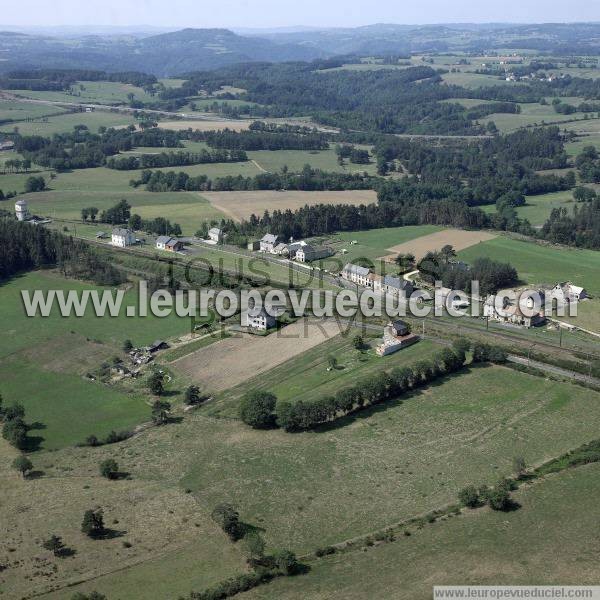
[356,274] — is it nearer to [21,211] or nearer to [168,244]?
[168,244]

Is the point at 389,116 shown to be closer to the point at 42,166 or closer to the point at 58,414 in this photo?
the point at 42,166

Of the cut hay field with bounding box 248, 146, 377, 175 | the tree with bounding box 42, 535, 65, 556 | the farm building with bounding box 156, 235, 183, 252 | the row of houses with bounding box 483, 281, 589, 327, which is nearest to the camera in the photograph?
the tree with bounding box 42, 535, 65, 556

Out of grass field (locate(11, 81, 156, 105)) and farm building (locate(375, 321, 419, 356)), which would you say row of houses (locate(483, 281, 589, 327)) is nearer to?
farm building (locate(375, 321, 419, 356))

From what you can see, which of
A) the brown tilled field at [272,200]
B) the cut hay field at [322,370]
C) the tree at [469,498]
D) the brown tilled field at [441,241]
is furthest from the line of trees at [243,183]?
the tree at [469,498]

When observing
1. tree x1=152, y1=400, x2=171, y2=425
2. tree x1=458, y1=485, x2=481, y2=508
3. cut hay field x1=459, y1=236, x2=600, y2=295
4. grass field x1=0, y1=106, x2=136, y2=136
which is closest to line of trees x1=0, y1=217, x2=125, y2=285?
tree x1=152, y1=400, x2=171, y2=425

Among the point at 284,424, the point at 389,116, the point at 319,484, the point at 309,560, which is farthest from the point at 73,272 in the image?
the point at 389,116

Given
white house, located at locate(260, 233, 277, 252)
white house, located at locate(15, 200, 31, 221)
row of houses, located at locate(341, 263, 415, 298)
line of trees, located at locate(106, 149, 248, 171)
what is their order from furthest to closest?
1. line of trees, located at locate(106, 149, 248, 171)
2. white house, located at locate(15, 200, 31, 221)
3. white house, located at locate(260, 233, 277, 252)
4. row of houses, located at locate(341, 263, 415, 298)
